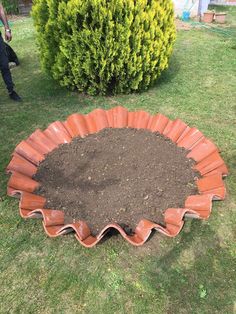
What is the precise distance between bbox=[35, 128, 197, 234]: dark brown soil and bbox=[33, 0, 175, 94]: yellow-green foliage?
1777 millimetres

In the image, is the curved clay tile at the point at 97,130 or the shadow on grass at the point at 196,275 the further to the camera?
the curved clay tile at the point at 97,130

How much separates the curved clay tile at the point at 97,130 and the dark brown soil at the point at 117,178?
127 millimetres

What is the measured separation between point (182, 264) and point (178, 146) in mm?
1741

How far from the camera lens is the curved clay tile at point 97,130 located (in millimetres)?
3400

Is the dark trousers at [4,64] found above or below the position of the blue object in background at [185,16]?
above

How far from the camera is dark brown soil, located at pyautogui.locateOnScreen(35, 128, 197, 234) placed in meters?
3.71

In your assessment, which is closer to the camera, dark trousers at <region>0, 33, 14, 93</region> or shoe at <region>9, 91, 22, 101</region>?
dark trousers at <region>0, 33, 14, 93</region>

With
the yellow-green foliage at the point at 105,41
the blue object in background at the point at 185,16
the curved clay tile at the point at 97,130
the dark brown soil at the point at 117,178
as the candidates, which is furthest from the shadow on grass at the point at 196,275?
the blue object in background at the point at 185,16

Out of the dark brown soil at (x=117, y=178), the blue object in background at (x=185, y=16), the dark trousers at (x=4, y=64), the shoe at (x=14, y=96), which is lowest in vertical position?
the blue object in background at (x=185, y=16)

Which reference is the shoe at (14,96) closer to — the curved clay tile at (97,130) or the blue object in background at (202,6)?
the curved clay tile at (97,130)

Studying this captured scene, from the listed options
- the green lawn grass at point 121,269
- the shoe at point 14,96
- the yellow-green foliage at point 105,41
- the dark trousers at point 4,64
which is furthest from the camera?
the shoe at point 14,96

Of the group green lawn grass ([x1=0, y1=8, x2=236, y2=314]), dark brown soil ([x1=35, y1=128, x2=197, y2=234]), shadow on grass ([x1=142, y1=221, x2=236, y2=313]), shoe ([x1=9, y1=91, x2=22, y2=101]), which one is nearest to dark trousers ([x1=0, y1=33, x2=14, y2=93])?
shoe ([x1=9, y1=91, x2=22, y2=101])

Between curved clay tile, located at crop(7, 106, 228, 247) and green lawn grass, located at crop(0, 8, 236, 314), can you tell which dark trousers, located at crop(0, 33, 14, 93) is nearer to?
green lawn grass, located at crop(0, 8, 236, 314)

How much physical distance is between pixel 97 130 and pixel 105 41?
1793 millimetres
